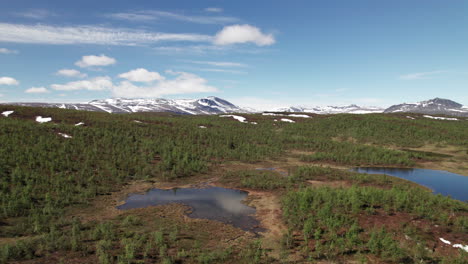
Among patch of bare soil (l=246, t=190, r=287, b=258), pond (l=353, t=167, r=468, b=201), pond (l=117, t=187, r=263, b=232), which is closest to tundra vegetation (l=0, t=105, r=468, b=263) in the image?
patch of bare soil (l=246, t=190, r=287, b=258)

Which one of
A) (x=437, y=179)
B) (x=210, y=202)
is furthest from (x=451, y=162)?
(x=210, y=202)

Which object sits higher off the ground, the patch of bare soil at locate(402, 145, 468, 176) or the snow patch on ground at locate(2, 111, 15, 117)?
the snow patch on ground at locate(2, 111, 15, 117)

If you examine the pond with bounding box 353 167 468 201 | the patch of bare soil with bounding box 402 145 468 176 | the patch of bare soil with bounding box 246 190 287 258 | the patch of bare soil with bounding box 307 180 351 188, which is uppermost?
the patch of bare soil with bounding box 402 145 468 176

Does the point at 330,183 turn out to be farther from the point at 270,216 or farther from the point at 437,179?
the point at 437,179

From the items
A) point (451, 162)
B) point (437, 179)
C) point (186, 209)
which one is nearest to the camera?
point (186, 209)

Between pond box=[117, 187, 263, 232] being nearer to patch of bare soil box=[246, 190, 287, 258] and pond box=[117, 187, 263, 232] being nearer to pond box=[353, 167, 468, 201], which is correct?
patch of bare soil box=[246, 190, 287, 258]

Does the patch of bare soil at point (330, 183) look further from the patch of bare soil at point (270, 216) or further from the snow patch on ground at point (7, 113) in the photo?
the snow patch on ground at point (7, 113)
